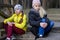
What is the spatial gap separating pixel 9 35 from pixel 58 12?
94.0 inches

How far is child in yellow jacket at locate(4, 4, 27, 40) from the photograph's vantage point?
5.41 meters

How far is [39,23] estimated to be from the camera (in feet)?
17.7

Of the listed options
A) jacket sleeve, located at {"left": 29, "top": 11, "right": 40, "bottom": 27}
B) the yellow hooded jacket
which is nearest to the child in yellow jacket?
the yellow hooded jacket

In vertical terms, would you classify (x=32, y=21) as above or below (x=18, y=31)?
above

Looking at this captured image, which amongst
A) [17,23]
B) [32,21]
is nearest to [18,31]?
[17,23]

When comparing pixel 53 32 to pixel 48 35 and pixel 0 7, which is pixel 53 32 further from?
pixel 0 7

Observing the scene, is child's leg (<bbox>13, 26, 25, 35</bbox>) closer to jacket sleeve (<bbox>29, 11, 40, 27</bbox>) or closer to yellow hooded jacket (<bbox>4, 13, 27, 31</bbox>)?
yellow hooded jacket (<bbox>4, 13, 27, 31</bbox>)

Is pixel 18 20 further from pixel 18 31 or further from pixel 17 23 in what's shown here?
pixel 18 31

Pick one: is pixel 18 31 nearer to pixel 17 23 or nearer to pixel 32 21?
pixel 17 23

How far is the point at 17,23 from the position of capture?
552 cm

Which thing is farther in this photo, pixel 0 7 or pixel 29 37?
pixel 0 7

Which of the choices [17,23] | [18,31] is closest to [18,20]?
[17,23]

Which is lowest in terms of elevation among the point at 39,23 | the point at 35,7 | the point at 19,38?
the point at 19,38

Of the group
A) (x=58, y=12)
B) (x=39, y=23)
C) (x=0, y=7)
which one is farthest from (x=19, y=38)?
(x=58, y=12)
